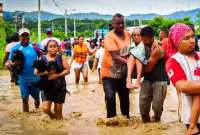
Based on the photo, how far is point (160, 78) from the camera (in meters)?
9.06

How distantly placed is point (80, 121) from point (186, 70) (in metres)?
6.23

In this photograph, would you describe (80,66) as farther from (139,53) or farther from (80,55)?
(139,53)

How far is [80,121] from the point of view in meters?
10.3

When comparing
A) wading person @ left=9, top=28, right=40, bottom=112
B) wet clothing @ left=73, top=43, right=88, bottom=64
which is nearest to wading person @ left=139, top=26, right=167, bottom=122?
wading person @ left=9, top=28, right=40, bottom=112

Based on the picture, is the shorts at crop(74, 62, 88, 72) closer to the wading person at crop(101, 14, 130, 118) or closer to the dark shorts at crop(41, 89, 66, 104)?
the dark shorts at crop(41, 89, 66, 104)

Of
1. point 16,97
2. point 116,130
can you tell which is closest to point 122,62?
point 116,130

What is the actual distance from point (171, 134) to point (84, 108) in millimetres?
3986

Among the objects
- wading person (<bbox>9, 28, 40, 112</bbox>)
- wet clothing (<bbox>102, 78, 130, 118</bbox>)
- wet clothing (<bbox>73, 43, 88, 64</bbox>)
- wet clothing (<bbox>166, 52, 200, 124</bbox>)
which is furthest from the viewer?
wet clothing (<bbox>73, 43, 88, 64</bbox>)

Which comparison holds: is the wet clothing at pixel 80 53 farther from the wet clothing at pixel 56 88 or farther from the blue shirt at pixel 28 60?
the wet clothing at pixel 56 88

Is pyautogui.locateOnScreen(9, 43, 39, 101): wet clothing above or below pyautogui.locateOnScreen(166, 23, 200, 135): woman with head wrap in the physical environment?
below

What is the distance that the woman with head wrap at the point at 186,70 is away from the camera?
4098 mm

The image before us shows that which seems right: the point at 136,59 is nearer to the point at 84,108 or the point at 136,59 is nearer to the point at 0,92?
the point at 84,108

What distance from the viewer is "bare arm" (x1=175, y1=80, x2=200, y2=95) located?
4017mm

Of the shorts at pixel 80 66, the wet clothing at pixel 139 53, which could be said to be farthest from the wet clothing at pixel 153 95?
the shorts at pixel 80 66
